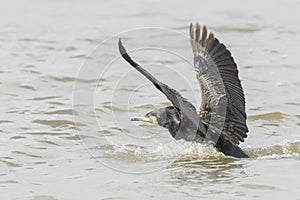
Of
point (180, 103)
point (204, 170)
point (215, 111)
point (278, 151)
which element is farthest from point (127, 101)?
point (180, 103)

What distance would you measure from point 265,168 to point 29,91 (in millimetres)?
4878

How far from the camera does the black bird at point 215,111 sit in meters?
9.74

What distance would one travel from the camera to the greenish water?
9000mm

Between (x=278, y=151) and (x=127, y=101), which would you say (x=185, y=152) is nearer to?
(x=278, y=151)

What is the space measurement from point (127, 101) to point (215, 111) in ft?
9.60

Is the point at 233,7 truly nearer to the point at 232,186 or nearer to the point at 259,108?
the point at 259,108

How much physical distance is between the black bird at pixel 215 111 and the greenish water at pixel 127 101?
0.67 feet

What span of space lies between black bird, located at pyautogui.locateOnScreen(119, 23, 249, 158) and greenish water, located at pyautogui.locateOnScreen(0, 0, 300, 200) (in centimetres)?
20

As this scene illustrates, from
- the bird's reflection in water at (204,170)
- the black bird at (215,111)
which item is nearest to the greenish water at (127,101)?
the bird's reflection in water at (204,170)

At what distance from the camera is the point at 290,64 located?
14570 mm

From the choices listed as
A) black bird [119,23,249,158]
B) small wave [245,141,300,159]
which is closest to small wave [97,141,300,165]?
small wave [245,141,300,159]

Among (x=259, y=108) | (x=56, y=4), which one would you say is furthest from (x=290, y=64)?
(x=56, y=4)

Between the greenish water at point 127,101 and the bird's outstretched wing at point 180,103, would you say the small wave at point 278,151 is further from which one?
the bird's outstretched wing at point 180,103

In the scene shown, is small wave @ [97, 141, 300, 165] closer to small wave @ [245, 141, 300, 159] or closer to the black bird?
small wave @ [245, 141, 300, 159]
